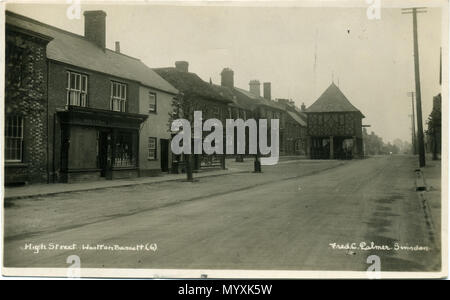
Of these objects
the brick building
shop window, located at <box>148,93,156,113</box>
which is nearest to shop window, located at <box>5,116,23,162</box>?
the brick building

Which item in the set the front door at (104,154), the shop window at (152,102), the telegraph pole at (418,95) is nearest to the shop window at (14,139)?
the front door at (104,154)

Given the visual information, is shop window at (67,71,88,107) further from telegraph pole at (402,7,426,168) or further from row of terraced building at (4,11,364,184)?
telegraph pole at (402,7,426,168)

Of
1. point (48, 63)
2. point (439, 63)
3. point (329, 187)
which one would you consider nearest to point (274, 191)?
point (329, 187)

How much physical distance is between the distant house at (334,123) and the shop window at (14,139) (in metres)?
33.8

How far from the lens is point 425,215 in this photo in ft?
30.4

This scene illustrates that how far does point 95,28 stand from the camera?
21453 millimetres

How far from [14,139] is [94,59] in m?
6.21

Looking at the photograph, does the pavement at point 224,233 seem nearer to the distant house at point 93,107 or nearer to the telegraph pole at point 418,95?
the telegraph pole at point 418,95

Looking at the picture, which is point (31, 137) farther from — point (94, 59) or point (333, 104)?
point (333, 104)

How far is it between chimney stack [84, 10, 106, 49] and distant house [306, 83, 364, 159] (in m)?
27.4

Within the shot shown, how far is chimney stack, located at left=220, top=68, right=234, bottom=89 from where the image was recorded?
44197 millimetres

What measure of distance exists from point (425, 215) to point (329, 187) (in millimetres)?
6320

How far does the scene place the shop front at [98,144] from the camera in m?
17.3
